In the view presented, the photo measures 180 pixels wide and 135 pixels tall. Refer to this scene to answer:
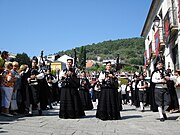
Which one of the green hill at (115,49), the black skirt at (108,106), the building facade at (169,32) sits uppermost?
the green hill at (115,49)

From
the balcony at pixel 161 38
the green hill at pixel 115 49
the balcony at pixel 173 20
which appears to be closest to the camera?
the balcony at pixel 173 20

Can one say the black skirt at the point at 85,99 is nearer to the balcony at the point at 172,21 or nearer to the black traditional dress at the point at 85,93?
the black traditional dress at the point at 85,93

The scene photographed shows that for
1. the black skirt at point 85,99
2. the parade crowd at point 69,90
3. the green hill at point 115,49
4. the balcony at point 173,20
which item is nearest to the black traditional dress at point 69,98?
the parade crowd at point 69,90

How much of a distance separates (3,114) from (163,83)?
524 centimetres

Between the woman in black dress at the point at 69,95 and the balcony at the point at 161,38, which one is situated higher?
the balcony at the point at 161,38

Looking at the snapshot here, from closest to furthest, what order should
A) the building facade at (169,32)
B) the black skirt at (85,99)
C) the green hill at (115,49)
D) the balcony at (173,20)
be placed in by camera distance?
the black skirt at (85,99) < the balcony at (173,20) < the building facade at (169,32) < the green hill at (115,49)

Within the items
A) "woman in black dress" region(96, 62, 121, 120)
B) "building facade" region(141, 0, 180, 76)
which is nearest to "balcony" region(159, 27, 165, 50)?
"building facade" region(141, 0, 180, 76)

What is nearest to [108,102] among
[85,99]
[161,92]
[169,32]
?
[161,92]

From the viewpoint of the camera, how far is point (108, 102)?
8047mm

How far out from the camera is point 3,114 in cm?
855

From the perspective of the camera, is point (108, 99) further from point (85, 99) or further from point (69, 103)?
point (85, 99)

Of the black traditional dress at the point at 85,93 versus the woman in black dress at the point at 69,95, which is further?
the black traditional dress at the point at 85,93

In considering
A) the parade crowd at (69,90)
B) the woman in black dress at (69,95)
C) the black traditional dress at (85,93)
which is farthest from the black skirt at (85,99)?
Answer: the woman in black dress at (69,95)

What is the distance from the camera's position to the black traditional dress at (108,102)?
8047mm
